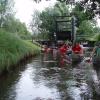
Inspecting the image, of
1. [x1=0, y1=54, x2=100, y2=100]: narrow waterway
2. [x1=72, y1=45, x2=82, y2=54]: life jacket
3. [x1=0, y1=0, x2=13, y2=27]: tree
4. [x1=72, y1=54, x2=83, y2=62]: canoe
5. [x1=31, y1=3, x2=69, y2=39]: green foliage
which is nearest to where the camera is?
[x1=0, y1=54, x2=100, y2=100]: narrow waterway

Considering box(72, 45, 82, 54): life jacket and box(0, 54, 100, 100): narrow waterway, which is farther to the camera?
box(72, 45, 82, 54): life jacket

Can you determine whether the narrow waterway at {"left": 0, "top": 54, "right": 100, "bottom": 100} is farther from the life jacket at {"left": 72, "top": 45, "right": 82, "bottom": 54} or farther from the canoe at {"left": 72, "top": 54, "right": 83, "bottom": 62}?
the life jacket at {"left": 72, "top": 45, "right": 82, "bottom": 54}

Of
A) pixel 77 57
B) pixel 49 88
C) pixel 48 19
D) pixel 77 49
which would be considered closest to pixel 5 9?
pixel 48 19

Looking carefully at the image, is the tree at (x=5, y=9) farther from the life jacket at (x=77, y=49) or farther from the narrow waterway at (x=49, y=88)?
the narrow waterway at (x=49, y=88)

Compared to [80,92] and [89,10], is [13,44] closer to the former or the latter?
[80,92]

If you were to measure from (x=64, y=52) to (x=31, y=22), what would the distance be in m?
61.5

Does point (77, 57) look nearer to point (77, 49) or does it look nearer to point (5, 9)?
point (77, 49)

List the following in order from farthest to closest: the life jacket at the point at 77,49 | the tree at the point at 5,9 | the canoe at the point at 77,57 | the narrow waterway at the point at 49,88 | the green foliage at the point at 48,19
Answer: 1. the green foliage at the point at 48,19
2. the tree at the point at 5,9
3. the life jacket at the point at 77,49
4. the canoe at the point at 77,57
5. the narrow waterway at the point at 49,88

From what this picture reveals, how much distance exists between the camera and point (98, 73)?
64.3 feet

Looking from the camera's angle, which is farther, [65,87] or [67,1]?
[65,87]

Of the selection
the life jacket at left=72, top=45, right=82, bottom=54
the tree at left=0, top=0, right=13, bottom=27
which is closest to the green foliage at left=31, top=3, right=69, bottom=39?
the tree at left=0, top=0, right=13, bottom=27

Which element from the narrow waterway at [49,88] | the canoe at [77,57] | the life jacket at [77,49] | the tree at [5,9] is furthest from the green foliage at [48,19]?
the narrow waterway at [49,88]

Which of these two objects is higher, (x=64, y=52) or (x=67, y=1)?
(x=67, y=1)

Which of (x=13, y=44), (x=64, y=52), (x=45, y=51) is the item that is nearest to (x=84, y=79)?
(x=13, y=44)
